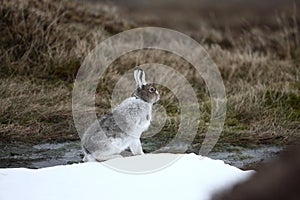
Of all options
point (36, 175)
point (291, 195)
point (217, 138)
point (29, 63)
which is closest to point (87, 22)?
point (29, 63)

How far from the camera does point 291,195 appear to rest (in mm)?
1522

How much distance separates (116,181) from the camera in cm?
405

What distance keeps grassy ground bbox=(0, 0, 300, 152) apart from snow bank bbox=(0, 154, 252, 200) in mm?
2248

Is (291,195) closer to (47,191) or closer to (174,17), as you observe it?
(47,191)

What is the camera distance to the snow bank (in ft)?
12.6

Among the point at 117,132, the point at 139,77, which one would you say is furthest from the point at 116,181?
the point at 139,77

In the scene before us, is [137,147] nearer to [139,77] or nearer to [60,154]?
[139,77]

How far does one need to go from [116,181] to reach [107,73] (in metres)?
4.50

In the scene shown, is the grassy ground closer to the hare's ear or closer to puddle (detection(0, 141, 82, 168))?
puddle (detection(0, 141, 82, 168))

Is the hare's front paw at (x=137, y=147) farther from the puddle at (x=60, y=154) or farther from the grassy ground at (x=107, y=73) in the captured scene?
the grassy ground at (x=107, y=73)

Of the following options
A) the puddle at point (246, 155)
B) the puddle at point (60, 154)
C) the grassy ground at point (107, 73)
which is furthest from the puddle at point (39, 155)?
the puddle at point (246, 155)

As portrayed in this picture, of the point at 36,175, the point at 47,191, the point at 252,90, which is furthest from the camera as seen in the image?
the point at 252,90

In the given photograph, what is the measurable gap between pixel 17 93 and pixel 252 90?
2.82 meters

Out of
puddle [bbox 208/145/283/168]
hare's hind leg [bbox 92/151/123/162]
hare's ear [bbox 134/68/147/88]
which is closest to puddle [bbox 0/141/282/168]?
puddle [bbox 208/145/283/168]
